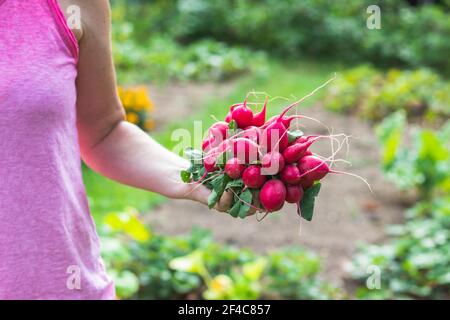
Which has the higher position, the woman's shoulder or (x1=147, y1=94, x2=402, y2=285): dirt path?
the woman's shoulder

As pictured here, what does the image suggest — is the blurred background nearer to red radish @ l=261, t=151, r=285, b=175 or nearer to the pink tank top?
red radish @ l=261, t=151, r=285, b=175

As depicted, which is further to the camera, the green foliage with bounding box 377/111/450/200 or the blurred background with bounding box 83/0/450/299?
the green foliage with bounding box 377/111/450/200

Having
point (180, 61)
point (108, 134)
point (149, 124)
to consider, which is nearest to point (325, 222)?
point (149, 124)

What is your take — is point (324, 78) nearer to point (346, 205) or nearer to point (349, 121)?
point (349, 121)

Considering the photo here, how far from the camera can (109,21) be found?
4.80 feet

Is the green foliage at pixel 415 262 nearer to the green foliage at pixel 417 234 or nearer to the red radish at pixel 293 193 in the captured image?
the green foliage at pixel 417 234

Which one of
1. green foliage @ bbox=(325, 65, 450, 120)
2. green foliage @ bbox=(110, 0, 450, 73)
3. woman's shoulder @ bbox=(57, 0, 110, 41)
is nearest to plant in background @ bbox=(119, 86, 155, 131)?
green foliage @ bbox=(325, 65, 450, 120)

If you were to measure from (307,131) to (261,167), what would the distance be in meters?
4.56

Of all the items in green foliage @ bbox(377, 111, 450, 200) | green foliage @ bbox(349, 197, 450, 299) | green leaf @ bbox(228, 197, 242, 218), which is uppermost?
green leaf @ bbox(228, 197, 242, 218)

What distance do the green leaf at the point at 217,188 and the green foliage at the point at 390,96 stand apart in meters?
5.20

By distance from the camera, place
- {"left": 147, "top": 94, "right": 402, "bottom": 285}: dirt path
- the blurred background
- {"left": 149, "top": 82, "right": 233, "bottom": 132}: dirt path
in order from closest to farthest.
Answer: the blurred background
{"left": 147, "top": 94, "right": 402, "bottom": 285}: dirt path
{"left": 149, "top": 82, "right": 233, "bottom": 132}: dirt path

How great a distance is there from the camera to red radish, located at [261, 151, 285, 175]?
1.30 meters

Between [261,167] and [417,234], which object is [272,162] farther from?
[417,234]

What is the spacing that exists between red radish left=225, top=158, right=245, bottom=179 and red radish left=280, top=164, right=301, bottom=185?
8 centimetres
